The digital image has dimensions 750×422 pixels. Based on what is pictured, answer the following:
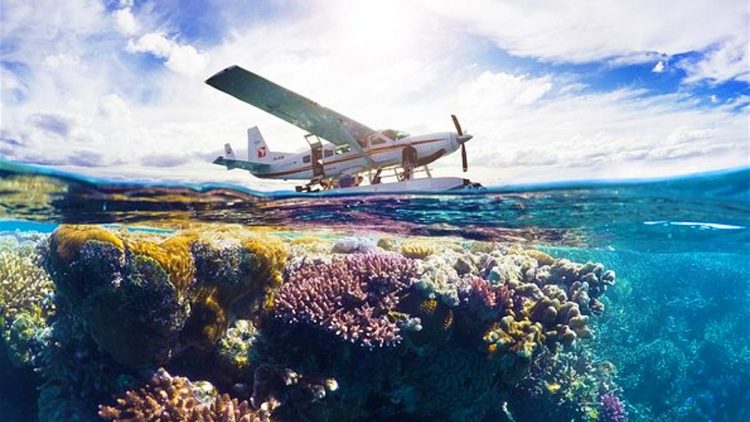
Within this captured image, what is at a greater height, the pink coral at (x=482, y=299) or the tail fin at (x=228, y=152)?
the tail fin at (x=228, y=152)

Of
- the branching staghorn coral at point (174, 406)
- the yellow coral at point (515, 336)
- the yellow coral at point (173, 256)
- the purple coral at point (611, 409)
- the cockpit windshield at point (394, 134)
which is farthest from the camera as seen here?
the purple coral at point (611, 409)

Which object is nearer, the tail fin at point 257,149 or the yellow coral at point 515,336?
the yellow coral at point 515,336

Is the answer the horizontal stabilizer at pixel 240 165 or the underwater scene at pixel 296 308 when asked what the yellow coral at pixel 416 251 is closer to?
the underwater scene at pixel 296 308

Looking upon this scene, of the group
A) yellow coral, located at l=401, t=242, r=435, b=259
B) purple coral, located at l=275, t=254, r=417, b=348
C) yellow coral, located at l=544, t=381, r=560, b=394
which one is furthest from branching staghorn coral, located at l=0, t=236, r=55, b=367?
yellow coral, located at l=544, t=381, r=560, b=394

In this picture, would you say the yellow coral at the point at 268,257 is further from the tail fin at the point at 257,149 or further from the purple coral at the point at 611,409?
the purple coral at the point at 611,409

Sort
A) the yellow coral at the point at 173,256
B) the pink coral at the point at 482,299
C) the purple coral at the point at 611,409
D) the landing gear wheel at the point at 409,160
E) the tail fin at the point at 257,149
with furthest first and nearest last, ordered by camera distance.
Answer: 1. the purple coral at the point at 611,409
2. the tail fin at the point at 257,149
3. the landing gear wheel at the point at 409,160
4. the pink coral at the point at 482,299
5. the yellow coral at the point at 173,256

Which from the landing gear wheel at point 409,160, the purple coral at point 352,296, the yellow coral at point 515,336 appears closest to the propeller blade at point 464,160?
the landing gear wheel at point 409,160

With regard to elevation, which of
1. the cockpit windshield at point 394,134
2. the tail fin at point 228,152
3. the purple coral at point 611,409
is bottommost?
the purple coral at point 611,409

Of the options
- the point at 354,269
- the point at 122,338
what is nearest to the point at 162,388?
the point at 122,338
